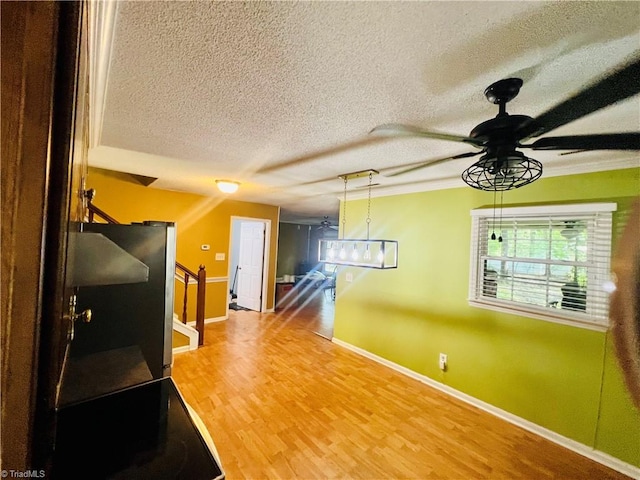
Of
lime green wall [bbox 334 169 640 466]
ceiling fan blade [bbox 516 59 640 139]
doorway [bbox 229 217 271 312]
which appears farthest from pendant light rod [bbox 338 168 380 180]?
doorway [bbox 229 217 271 312]

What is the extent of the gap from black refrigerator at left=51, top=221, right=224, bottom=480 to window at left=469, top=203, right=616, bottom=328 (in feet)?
7.90

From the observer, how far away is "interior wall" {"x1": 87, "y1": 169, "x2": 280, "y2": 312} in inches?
157

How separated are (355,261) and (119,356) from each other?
6.60 ft

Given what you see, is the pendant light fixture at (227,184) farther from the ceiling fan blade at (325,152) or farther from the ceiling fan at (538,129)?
the ceiling fan at (538,129)

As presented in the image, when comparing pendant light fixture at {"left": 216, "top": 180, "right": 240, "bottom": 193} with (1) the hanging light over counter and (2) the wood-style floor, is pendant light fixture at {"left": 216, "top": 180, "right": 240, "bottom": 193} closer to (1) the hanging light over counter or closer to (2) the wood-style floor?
(1) the hanging light over counter

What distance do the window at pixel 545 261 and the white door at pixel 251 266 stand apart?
4.28 metres

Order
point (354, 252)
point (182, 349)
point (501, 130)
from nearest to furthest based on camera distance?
point (501, 130), point (354, 252), point (182, 349)

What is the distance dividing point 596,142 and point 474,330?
89.8 inches

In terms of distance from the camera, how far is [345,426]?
7.80 feet

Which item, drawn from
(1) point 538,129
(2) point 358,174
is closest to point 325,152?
(2) point 358,174

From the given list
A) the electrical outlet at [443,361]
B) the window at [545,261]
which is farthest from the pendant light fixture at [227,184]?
the electrical outlet at [443,361]

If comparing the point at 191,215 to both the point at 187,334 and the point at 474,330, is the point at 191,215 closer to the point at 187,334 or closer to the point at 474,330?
the point at 187,334

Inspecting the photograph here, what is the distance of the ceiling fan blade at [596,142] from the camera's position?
39.0 inches

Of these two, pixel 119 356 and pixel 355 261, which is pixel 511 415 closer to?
pixel 355 261
